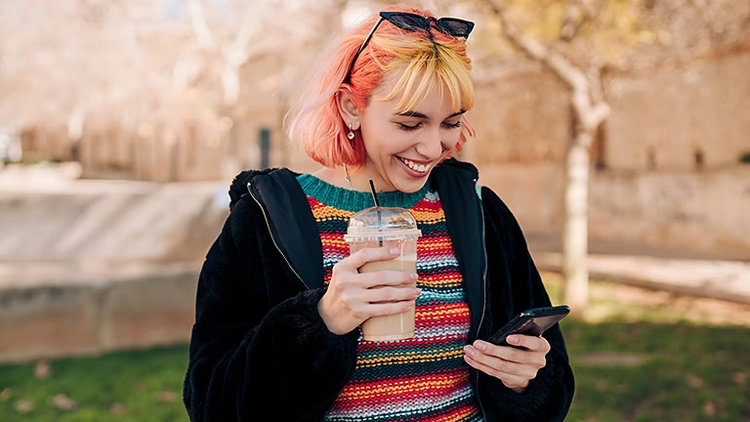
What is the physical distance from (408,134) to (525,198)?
14606 mm

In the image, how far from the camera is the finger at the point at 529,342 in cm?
140

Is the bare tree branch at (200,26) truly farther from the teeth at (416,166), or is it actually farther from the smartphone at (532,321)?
the smartphone at (532,321)

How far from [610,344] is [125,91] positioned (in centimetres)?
1746

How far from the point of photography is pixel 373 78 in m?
1.49

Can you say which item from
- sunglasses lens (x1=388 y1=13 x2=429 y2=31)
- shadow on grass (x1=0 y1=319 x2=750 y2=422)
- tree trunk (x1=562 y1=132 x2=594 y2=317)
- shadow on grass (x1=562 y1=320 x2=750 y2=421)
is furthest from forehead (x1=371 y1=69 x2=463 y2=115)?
tree trunk (x1=562 y1=132 x2=594 y2=317)

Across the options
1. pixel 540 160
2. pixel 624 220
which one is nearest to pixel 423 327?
pixel 624 220

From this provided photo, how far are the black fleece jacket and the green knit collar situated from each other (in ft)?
0.13

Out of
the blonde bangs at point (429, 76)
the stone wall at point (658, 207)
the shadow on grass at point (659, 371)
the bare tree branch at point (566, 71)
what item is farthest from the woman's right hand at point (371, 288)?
the stone wall at point (658, 207)

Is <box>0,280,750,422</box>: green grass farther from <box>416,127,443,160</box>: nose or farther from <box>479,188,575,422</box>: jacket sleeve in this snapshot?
<box>416,127,443,160</box>: nose

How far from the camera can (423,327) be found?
5.03ft

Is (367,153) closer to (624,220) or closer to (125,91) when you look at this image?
(624,220)

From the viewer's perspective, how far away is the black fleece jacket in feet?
4.60

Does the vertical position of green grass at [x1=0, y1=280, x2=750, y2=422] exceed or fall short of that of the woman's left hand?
it falls short

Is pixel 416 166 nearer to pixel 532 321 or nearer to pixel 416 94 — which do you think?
pixel 416 94
